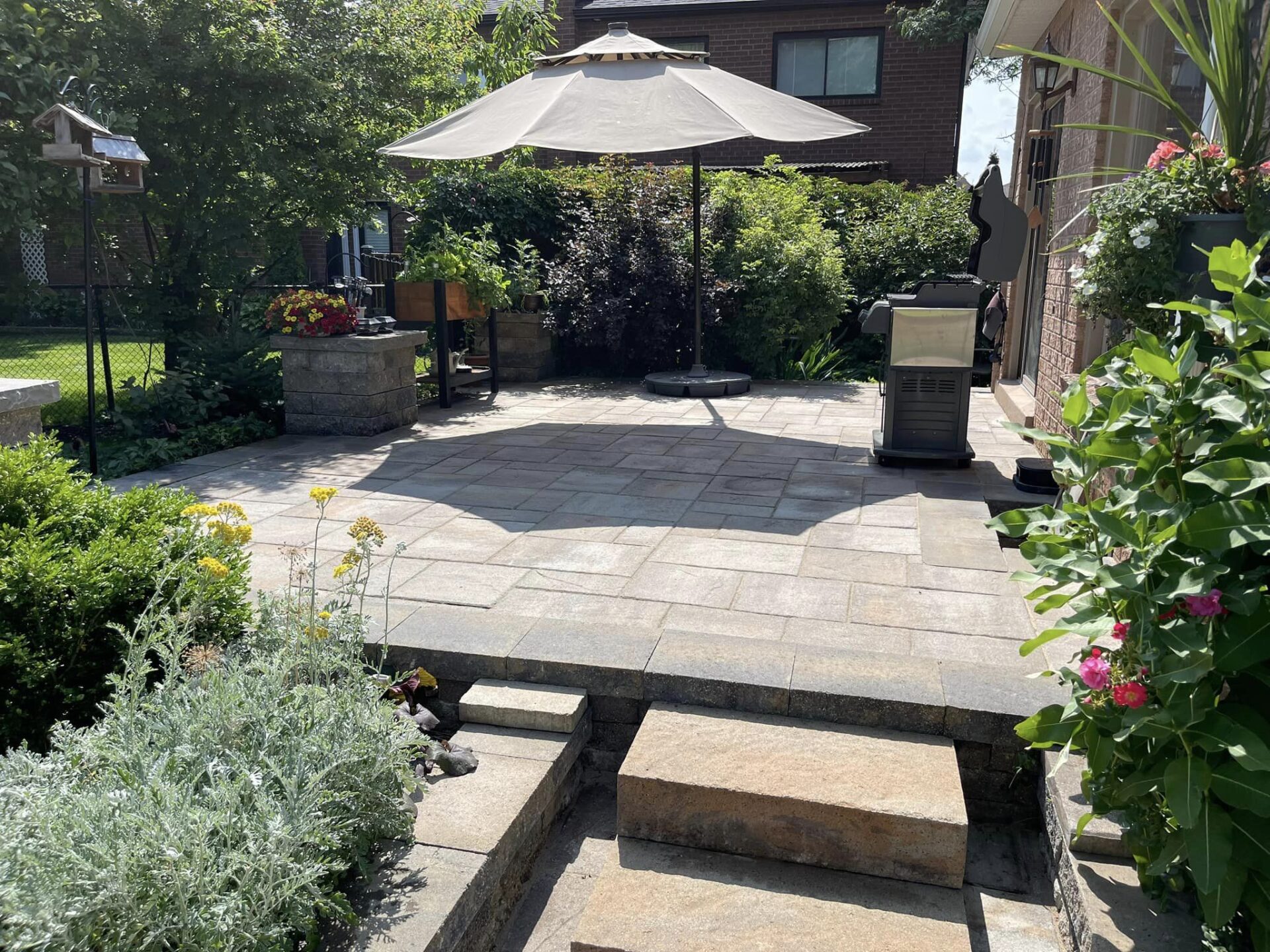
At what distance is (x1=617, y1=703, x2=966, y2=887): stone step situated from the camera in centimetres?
238

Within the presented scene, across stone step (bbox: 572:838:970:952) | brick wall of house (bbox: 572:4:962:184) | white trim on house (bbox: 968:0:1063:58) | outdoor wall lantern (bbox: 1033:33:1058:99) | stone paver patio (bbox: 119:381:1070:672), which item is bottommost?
stone step (bbox: 572:838:970:952)

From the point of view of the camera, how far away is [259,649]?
261 cm

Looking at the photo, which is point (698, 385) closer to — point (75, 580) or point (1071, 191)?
point (1071, 191)

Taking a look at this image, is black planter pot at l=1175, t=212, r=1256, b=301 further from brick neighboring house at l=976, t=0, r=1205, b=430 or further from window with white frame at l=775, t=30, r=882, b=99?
window with white frame at l=775, t=30, r=882, b=99

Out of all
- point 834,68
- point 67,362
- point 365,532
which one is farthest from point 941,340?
point 834,68

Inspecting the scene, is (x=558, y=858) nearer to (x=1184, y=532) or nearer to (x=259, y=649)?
(x=259, y=649)

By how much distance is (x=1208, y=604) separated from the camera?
1780 mm

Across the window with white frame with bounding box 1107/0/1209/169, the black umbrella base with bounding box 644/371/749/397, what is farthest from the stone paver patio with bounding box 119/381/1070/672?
the window with white frame with bounding box 1107/0/1209/169

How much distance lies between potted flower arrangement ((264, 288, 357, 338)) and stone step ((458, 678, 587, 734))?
13.8 ft

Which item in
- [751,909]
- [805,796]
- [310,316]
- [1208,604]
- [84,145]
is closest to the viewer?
[1208,604]

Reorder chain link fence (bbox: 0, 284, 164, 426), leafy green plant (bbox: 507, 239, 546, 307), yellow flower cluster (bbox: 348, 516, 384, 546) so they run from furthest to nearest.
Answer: leafy green plant (bbox: 507, 239, 546, 307) → chain link fence (bbox: 0, 284, 164, 426) → yellow flower cluster (bbox: 348, 516, 384, 546)

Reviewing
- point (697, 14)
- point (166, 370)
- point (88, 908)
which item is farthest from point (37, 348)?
point (88, 908)

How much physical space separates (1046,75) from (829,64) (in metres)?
9.01

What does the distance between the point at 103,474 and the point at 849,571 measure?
4.24 meters
